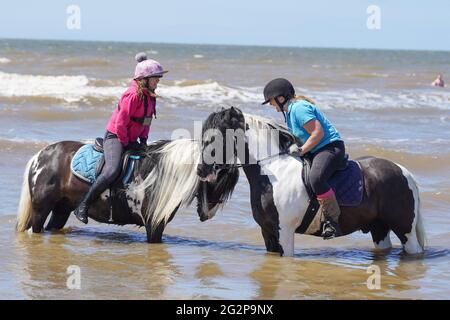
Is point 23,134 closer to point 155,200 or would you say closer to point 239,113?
point 155,200

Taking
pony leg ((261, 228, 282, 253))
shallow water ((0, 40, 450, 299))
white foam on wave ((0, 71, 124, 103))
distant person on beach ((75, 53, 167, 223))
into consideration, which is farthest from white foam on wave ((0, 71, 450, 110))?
pony leg ((261, 228, 282, 253))

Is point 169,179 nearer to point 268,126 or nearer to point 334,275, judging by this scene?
point 268,126

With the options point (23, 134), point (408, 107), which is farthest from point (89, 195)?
point (408, 107)

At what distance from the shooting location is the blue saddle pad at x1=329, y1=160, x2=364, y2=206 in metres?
6.43

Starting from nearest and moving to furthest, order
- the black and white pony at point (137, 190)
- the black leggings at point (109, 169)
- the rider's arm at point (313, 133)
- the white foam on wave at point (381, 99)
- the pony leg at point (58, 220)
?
the rider's arm at point (313, 133) → the black and white pony at point (137, 190) → the black leggings at point (109, 169) → the pony leg at point (58, 220) → the white foam on wave at point (381, 99)

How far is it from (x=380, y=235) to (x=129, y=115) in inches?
98.8

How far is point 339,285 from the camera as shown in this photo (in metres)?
5.84

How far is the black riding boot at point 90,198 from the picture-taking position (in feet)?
22.9

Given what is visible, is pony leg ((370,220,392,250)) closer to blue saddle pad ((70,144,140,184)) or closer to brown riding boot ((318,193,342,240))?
brown riding boot ((318,193,342,240))

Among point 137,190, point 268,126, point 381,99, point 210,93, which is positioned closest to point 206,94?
point 210,93

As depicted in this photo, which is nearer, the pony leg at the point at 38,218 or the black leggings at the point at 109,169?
the black leggings at the point at 109,169

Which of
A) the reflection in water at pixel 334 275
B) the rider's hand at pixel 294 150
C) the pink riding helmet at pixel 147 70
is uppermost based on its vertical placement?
the pink riding helmet at pixel 147 70

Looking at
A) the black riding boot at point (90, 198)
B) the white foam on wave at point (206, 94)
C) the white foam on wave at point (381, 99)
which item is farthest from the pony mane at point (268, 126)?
the white foam on wave at point (381, 99)

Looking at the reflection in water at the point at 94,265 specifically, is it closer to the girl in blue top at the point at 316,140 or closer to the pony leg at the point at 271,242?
the pony leg at the point at 271,242
